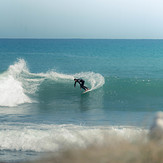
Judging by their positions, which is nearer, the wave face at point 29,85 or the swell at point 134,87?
the wave face at point 29,85

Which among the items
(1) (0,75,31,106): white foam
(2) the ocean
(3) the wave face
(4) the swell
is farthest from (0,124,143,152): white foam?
(4) the swell

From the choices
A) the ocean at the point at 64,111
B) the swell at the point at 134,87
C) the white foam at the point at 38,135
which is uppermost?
the swell at the point at 134,87

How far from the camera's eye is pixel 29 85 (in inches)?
1012

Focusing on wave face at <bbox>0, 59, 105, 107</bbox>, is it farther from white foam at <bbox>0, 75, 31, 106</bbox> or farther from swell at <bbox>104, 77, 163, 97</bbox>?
swell at <bbox>104, 77, 163, 97</bbox>

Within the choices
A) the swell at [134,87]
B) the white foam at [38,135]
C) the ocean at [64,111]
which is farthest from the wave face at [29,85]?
the white foam at [38,135]

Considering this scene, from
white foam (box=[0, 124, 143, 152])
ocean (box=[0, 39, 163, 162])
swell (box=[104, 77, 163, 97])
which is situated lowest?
white foam (box=[0, 124, 143, 152])

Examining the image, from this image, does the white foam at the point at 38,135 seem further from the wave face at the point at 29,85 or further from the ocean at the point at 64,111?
the wave face at the point at 29,85

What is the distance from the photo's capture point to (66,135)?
37.2ft

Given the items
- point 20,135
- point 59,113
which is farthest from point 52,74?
point 20,135

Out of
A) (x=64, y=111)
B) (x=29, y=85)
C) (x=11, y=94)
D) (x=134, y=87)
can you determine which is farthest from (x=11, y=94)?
(x=134, y=87)

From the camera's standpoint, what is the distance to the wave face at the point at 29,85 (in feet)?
65.4

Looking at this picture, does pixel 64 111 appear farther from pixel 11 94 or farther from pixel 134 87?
→ pixel 134 87

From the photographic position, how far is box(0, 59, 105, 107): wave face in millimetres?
19928

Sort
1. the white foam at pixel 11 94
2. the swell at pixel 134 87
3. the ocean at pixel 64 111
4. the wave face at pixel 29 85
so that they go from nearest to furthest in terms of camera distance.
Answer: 1. the ocean at pixel 64 111
2. the white foam at pixel 11 94
3. the wave face at pixel 29 85
4. the swell at pixel 134 87
